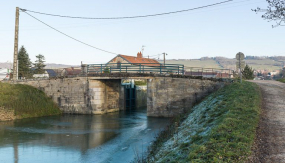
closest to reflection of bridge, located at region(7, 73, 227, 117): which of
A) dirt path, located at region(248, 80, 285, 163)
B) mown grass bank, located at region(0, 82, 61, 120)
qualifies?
mown grass bank, located at region(0, 82, 61, 120)

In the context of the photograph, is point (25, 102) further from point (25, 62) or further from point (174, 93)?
point (25, 62)

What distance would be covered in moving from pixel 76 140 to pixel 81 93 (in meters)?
14.6

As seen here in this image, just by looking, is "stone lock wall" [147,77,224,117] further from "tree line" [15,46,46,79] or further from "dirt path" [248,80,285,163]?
"tree line" [15,46,46,79]

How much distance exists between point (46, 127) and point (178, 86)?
13.9 m

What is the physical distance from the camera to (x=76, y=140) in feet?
63.1

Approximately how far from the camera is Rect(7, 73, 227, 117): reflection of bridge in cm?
2855

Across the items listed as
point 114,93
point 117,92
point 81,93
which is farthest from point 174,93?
point 81,93

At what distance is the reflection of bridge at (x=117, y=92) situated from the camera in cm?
2855

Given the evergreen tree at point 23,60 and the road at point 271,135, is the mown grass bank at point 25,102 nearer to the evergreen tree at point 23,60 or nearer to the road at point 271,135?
the road at point 271,135

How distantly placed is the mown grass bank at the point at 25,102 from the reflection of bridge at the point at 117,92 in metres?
1.45

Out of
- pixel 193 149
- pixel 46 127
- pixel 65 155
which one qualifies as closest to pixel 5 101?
pixel 46 127

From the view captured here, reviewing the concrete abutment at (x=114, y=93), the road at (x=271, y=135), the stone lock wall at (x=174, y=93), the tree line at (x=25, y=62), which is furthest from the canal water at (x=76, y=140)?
the tree line at (x=25, y=62)

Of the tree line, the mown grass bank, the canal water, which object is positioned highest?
the tree line

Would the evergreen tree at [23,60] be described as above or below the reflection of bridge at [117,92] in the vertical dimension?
above
